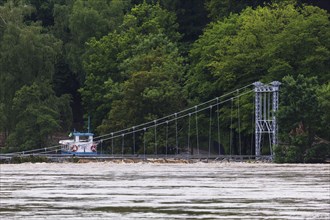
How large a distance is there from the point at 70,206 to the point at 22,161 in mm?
50891

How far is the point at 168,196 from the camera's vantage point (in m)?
45.2

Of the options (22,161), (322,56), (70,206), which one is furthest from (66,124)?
(70,206)

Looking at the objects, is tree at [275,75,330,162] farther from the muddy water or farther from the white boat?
the muddy water

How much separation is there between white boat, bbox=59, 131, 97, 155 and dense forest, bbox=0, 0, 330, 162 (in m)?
1.19

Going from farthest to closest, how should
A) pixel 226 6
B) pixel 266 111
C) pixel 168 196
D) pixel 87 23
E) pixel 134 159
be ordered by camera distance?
pixel 226 6, pixel 87 23, pixel 266 111, pixel 134 159, pixel 168 196

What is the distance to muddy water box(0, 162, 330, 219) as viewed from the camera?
3788 cm

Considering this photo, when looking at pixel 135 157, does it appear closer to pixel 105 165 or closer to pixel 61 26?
pixel 105 165

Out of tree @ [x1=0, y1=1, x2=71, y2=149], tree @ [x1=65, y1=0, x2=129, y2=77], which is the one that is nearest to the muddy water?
tree @ [x1=0, y1=1, x2=71, y2=149]

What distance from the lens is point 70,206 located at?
40594 millimetres

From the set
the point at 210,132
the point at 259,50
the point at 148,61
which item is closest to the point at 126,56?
the point at 148,61

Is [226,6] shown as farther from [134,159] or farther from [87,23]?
[134,159]

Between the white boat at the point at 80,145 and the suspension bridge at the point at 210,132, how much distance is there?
978mm

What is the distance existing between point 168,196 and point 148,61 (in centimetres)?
5478

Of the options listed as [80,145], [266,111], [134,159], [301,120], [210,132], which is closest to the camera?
[301,120]
